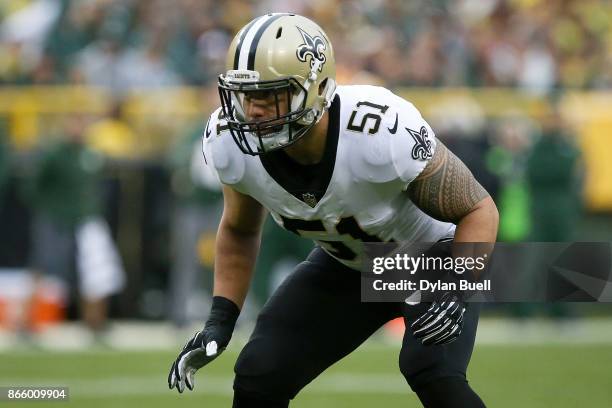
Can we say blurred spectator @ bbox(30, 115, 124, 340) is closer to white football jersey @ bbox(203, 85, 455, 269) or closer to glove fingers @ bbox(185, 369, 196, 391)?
glove fingers @ bbox(185, 369, 196, 391)

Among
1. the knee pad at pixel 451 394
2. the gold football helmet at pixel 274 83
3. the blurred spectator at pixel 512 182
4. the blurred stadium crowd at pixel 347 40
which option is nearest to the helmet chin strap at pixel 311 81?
the gold football helmet at pixel 274 83

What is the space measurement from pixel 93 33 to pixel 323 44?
312 inches

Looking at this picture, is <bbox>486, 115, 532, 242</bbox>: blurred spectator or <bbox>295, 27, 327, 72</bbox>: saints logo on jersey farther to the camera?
<bbox>486, 115, 532, 242</bbox>: blurred spectator

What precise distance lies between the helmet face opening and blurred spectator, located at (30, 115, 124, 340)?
18.3 feet

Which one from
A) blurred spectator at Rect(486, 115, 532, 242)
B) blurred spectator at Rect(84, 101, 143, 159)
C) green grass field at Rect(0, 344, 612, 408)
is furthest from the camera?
blurred spectator at Rect(84, 101, 143, 159)

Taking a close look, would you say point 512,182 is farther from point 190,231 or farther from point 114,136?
point 114,136

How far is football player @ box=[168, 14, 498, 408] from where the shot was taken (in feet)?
11.9

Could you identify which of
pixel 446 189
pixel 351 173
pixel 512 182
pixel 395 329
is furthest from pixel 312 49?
pixel 512 182

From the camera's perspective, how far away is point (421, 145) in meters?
3.63


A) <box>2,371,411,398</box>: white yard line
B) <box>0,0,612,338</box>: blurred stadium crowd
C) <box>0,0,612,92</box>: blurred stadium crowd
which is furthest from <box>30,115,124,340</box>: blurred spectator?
<box>2,371,411,398</box>: white yard line

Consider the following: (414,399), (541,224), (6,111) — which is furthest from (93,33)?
(414,399)

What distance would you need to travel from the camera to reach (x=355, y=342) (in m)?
3.99

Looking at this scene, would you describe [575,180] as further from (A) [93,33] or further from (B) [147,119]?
(A) [93,33]

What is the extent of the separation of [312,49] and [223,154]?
0.41 m
